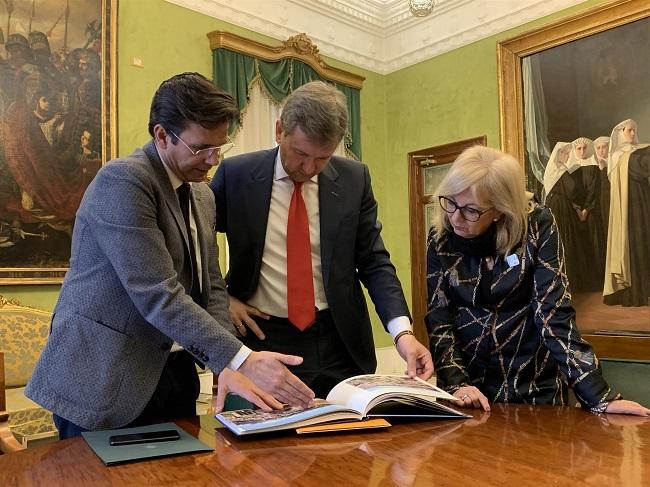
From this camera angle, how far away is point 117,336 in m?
1.43

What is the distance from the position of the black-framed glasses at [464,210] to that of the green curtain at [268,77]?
11.5 feet

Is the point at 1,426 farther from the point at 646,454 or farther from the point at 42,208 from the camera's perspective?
the point at 42,208

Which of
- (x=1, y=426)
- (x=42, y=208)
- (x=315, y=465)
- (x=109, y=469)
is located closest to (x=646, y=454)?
(x=315, y=465)

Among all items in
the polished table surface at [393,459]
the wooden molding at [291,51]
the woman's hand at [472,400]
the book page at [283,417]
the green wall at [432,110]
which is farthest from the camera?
the green wall at [432,110]

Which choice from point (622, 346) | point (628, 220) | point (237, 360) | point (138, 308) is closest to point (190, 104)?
point (138, 308)

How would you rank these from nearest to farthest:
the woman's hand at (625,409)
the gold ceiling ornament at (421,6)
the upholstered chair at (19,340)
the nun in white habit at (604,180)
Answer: the woman's hand at (625,409) < the gold ceiling ornament at (421,6) < the upholstered chair at (19,340) < the nun in white habit at (604,180)

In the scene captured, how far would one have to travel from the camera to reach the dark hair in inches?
59.6

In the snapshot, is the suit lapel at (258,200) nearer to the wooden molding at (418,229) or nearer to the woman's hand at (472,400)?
the woman's hand at (472,400)

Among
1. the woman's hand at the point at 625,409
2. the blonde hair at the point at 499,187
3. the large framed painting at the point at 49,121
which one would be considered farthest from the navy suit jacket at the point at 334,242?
the large framed painting at the point at 49,121

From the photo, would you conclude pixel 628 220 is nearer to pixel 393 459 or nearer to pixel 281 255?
pixel 281 255

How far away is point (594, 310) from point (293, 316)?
4.01 meters

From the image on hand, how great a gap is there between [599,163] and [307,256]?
13.1ft

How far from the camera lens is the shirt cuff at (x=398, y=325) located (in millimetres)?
1950

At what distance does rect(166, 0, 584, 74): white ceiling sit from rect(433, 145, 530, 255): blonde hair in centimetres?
410
